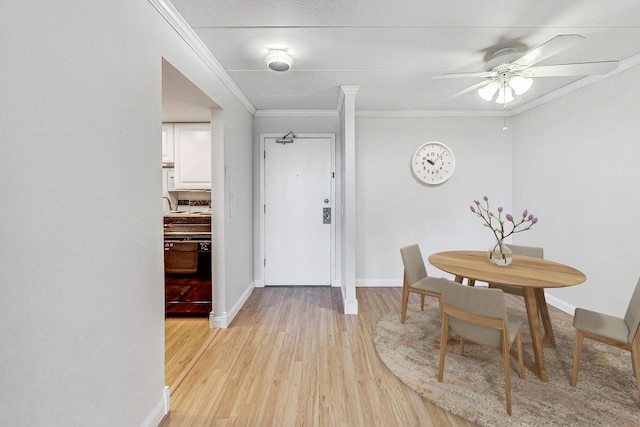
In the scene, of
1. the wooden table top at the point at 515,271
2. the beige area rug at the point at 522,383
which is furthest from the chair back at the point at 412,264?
the beige area rug at the point at 522,383

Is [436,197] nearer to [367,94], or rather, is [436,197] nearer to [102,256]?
[367,94]

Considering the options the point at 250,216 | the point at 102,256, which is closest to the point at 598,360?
the point at 102,256

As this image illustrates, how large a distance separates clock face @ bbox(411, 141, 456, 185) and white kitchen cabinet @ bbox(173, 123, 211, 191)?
2.80 metres

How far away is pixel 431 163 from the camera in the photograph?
151 inches

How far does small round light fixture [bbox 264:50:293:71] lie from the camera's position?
2.23 meters

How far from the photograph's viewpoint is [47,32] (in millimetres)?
956

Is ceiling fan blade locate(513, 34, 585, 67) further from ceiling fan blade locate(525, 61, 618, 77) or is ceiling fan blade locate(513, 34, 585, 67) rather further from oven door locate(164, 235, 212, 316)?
oven door locate(164, 235, 212, 316)

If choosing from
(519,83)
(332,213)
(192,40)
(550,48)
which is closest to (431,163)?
(332,213)

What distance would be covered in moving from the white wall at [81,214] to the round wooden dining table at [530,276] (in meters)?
2.12

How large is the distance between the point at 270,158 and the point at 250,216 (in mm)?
843

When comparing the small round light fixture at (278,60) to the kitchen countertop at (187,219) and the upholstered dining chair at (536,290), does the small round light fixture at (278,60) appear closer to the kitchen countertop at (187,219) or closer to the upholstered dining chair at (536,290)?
the kitchen countertop at (187,219)

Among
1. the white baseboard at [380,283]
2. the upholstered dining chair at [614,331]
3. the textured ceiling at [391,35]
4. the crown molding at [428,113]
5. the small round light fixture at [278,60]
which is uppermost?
the crown molding at [428,113]

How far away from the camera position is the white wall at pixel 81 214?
0.86 meters

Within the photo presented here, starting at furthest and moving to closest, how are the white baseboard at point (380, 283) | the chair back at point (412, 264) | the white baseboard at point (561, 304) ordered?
the white baseboard at point (380, 283)
the white baseboard at point (561, 304)
the chair back at point (412, 264)
